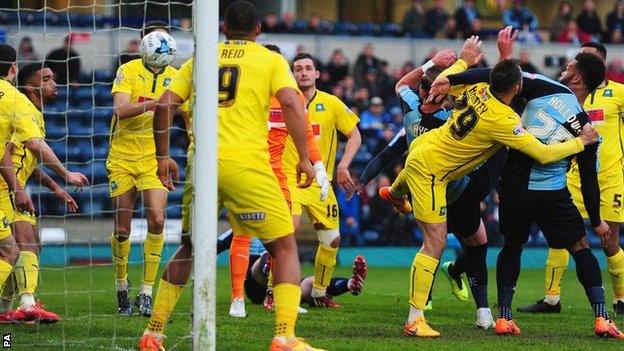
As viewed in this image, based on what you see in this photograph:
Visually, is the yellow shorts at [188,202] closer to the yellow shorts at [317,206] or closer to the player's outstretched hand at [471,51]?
the player's outstretched hand at [471,51]

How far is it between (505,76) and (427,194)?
45.1 inches

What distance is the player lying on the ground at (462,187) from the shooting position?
394 inches

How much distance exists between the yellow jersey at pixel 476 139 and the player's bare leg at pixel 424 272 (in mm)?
435

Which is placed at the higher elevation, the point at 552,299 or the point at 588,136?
the point at 588,136

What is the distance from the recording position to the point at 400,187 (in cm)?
1057

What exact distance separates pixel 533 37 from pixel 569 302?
15.3 meters

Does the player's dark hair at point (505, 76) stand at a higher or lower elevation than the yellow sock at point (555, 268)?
higher

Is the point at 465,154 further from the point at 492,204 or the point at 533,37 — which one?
the point at 533,37

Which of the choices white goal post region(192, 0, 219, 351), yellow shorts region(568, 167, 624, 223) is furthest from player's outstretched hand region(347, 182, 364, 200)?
white goal post region(192, 0, 219, 351)

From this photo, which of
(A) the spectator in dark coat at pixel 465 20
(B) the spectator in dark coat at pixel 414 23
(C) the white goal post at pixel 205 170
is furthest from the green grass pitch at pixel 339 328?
(A) the spectator in dark coat at pixel 465 20

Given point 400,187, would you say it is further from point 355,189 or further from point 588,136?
point 588,136

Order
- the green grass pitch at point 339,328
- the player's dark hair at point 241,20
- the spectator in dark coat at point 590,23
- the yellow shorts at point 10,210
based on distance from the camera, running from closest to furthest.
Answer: the player's dark hair at point 241,20 → the green grass pitch at point 339,328 → the yellow shorts at point 10,210 → the spectator in dark coat at point 590,23

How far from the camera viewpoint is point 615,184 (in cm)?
1204

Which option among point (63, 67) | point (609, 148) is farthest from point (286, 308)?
point (63, 67)
